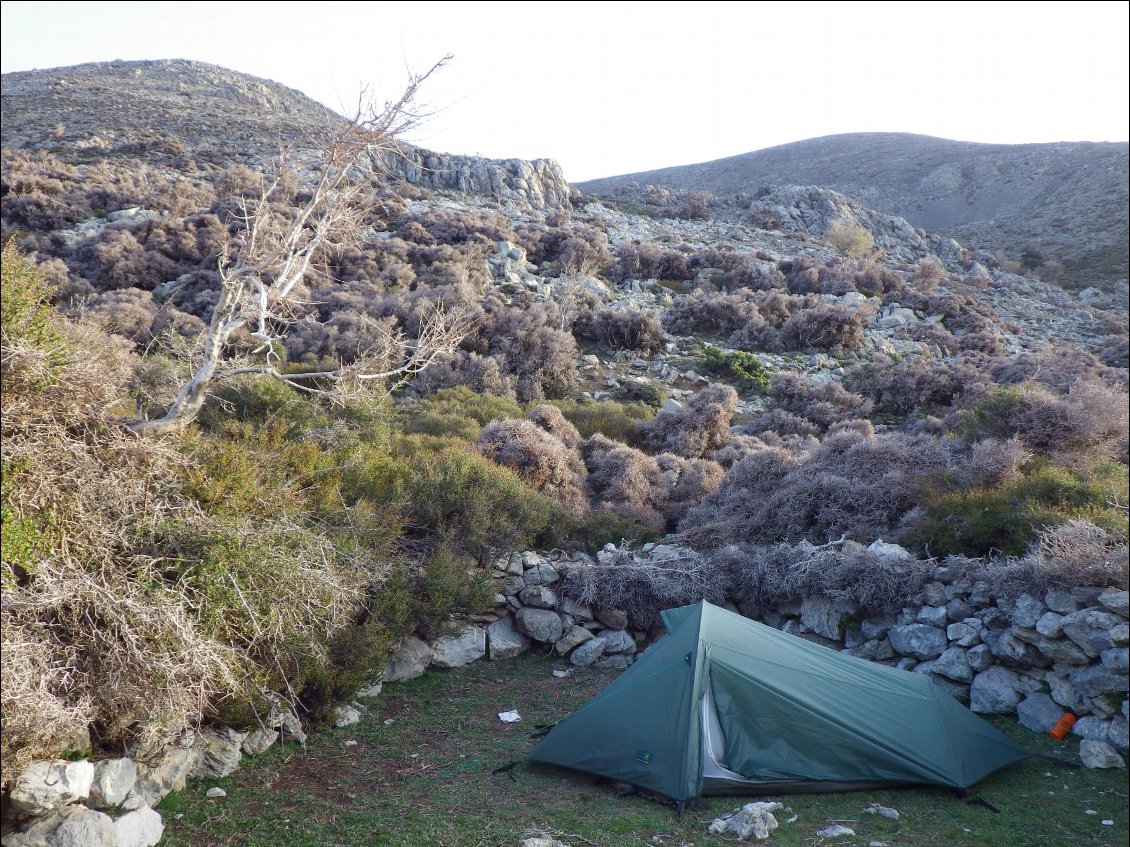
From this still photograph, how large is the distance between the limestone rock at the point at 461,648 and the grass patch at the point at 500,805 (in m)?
1.65

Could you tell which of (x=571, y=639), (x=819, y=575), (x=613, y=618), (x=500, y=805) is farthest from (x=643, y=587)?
(x=500, y=805)

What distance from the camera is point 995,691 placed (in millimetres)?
7496

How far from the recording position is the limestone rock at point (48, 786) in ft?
15.2

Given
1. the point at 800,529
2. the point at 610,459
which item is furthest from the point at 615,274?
the point at 800,529

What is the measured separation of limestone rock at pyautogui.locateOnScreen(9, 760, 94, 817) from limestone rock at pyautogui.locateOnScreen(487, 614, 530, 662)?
509 centimetres

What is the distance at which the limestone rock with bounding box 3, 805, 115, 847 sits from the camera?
15.1 feet

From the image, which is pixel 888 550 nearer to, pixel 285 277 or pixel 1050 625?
pixel 1050 625

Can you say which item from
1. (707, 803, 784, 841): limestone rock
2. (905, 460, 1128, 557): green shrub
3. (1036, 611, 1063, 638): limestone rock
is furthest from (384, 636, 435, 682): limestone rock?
(1036, 611, 1063, 638): limestone rock

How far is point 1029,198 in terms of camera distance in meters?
53.5

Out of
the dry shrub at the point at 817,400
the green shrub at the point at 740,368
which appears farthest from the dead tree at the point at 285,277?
the green shrub at the point at 740,368

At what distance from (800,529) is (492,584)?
14.5 ft

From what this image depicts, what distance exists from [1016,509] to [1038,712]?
2.48m

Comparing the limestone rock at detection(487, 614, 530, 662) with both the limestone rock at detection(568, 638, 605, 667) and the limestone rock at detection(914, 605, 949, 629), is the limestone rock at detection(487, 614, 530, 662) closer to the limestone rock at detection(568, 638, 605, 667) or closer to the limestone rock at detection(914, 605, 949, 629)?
the limestone rock at detection(568, 638, 605, 667)

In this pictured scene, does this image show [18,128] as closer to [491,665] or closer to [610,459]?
[610,459]
